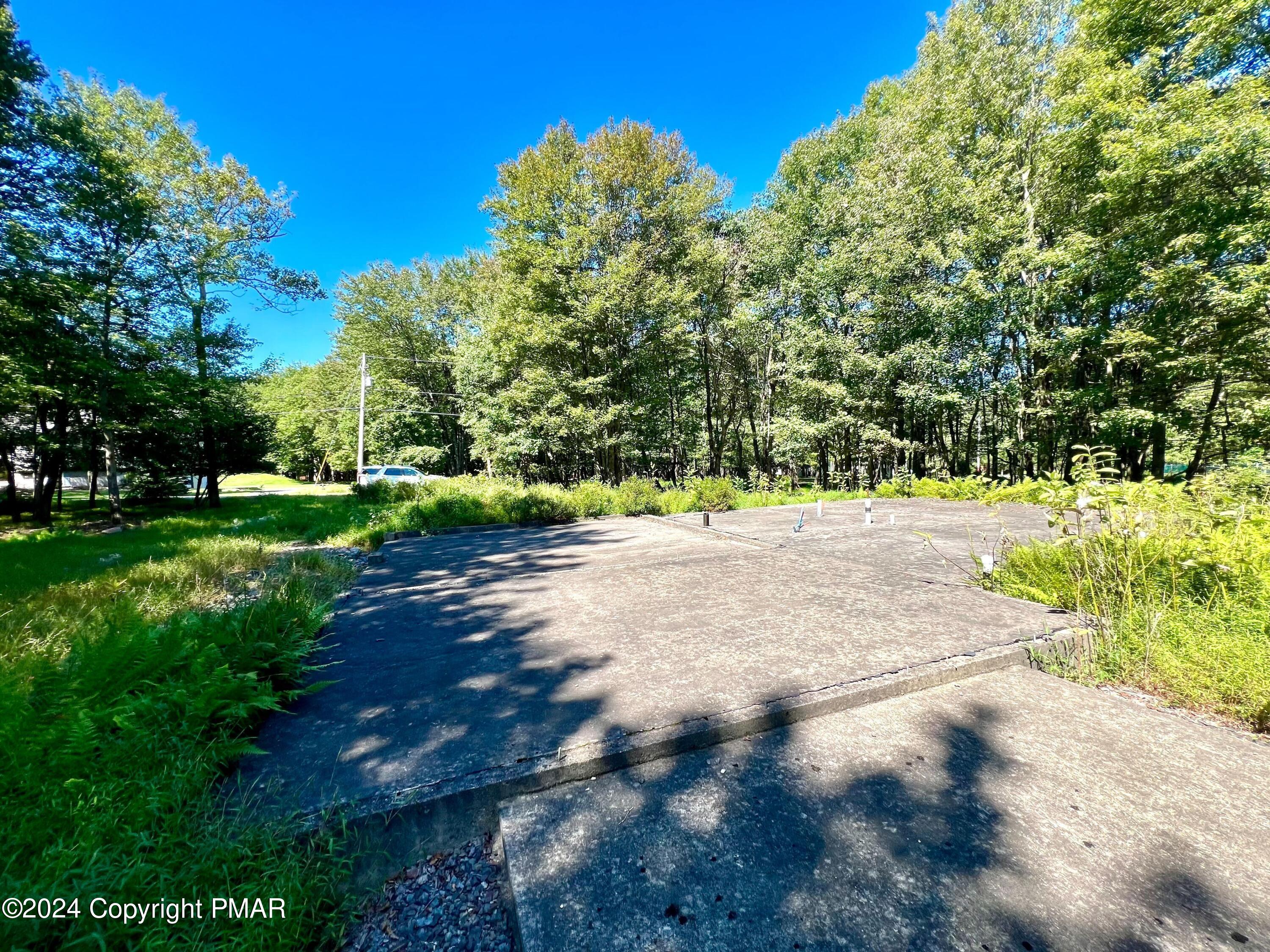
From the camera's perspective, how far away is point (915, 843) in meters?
1.45

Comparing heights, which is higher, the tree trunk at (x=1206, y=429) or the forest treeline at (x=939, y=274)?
the forest treeline at (x=939, y=274)

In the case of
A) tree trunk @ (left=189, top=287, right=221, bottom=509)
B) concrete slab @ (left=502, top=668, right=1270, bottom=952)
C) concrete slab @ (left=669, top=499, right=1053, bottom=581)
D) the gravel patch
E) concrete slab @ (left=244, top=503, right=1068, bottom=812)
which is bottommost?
the gravel patch

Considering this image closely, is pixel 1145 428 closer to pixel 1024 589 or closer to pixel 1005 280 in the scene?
pixel 1005 280

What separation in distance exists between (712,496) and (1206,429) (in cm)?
1376

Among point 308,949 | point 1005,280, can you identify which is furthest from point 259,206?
point 1005,280

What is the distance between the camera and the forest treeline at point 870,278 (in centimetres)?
895

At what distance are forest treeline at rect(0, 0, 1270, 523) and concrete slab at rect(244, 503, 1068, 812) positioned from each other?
8.93 metres

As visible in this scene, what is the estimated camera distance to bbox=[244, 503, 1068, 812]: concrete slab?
6.12ft

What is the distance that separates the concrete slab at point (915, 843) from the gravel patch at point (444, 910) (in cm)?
12

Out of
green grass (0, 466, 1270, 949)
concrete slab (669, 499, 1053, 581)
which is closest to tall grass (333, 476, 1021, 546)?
concrete slab (669, 499, 1053, 581)

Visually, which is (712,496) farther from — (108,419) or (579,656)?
(108,419)

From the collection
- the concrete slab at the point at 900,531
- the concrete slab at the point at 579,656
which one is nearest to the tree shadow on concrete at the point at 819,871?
the concrete slab at the point at 579,656

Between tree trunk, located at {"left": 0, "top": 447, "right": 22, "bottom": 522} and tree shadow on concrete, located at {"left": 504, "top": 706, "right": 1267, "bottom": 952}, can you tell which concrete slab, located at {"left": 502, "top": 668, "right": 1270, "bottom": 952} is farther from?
tree trunk, located at {"left": 0, "top": 447, "right": 22, "bottom": 522}

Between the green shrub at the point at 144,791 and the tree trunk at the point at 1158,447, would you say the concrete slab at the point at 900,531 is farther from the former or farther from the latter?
the tree trunk at the point at 1158,447
